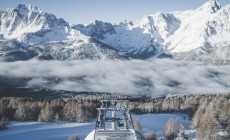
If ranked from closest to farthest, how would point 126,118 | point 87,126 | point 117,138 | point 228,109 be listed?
point 117,138
point 126,118
point 228,109
point 87,126

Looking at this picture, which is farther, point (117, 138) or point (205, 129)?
point (205, 129)

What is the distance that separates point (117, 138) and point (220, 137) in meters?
91.9

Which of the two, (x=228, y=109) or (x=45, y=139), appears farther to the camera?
(x=228, y=109)

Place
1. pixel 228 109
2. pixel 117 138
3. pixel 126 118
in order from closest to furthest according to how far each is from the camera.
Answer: pixel 117 138 < pixel 126 118 < pixel 228 109

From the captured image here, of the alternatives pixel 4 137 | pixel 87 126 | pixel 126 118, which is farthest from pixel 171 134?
pixel 126 118

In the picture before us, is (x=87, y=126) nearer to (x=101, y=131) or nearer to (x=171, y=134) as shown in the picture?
(x=171, y=134)

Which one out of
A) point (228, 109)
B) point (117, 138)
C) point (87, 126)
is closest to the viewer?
point (117, 138)

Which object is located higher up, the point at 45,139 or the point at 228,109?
the point at 228,109

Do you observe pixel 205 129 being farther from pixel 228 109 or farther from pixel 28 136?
pixel 28 136

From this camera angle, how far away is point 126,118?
3616cm

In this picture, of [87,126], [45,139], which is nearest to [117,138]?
[45,139]

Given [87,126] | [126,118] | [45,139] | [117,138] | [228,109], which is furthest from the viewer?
[87,126]

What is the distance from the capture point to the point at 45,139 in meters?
158

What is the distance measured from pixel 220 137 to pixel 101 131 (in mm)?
91654
